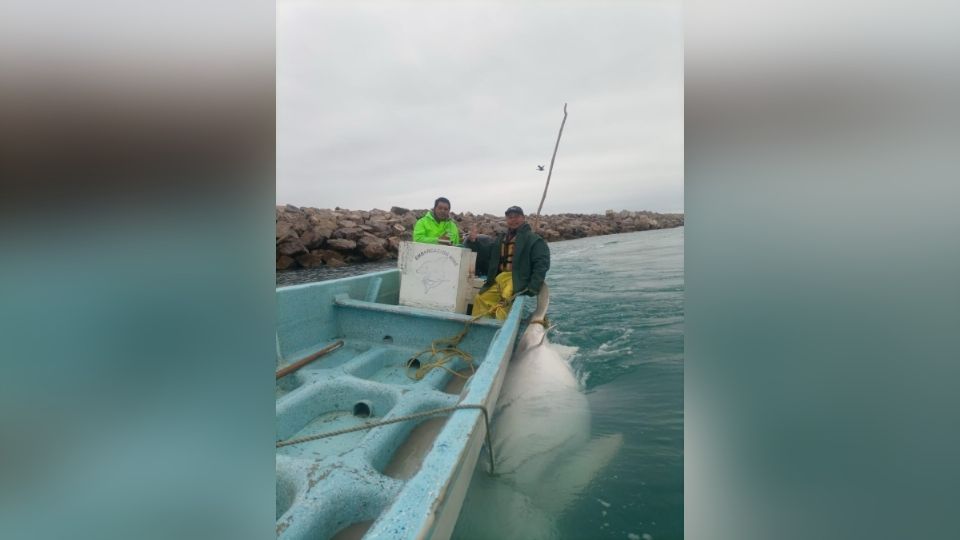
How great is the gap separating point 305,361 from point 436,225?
282 cm

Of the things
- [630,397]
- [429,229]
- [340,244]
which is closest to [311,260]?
[340,244]

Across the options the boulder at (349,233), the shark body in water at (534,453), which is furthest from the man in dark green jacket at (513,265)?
the boulder at (349,233)

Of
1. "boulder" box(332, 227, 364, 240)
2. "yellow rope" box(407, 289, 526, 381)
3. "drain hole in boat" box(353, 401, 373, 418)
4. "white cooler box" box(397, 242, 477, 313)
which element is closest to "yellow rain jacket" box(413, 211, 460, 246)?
"white cooler box" box(397, 242, 477, 313)

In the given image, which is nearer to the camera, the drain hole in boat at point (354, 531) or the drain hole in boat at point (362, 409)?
the drain hole in boat at point (354, 531)

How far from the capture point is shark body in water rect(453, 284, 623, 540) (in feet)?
8.92

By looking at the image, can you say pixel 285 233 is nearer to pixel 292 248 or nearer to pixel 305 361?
pixel 292 248

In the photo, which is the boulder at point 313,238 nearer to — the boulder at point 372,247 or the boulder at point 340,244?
the boulder at point 340,244

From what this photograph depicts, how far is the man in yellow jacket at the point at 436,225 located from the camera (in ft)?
20.6

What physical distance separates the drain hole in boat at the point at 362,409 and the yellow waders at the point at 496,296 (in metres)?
2.60

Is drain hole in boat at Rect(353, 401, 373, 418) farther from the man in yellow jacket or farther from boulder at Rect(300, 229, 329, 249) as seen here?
boulder at Rect(300, 229, 329, 249)
